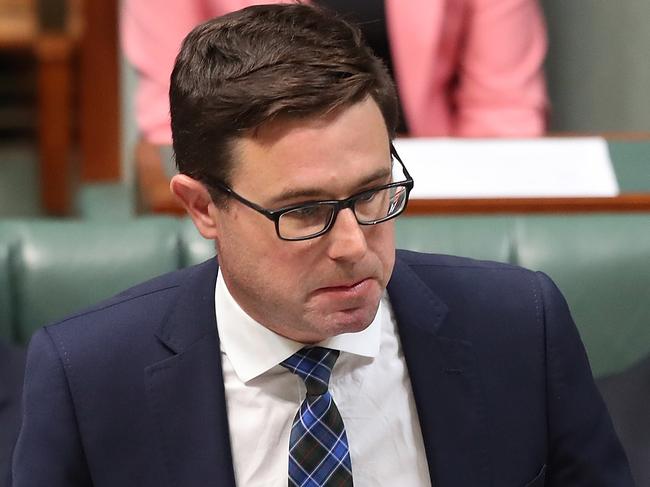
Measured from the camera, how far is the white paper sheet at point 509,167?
6.20ft

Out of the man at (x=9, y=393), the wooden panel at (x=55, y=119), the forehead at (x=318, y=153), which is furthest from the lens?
the wooden panel at (x=55, y=119)

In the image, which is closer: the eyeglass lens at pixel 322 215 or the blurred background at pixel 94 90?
the eyeglass lens at pixel 322 215

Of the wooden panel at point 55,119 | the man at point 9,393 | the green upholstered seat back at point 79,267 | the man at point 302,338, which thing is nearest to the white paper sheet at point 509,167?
the green upholstered seat back at point 79,267

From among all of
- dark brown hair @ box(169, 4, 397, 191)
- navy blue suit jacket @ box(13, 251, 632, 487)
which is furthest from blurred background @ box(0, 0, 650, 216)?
dark brown hair @ box(169, 4, 397, 191)

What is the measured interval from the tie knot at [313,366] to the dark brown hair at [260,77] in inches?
8.2

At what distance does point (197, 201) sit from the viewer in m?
1.24

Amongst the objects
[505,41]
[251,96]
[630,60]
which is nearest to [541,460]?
[251,96]

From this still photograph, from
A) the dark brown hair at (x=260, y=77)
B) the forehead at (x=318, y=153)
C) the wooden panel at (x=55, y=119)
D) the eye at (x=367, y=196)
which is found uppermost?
the dark brown hair at (x=260, y=77)

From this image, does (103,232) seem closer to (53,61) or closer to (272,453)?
(272,453)

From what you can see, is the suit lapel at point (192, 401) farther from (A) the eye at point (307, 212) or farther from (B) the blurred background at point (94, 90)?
(B) the blurred background at point (94, 90)

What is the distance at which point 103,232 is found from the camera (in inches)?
72.6

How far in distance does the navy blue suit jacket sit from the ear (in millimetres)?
123

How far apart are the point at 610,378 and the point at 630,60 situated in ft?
3.99

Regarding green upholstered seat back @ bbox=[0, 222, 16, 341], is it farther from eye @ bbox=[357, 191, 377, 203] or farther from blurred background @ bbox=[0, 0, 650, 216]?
eye @ bbox=[357, 191, 377, 203]
